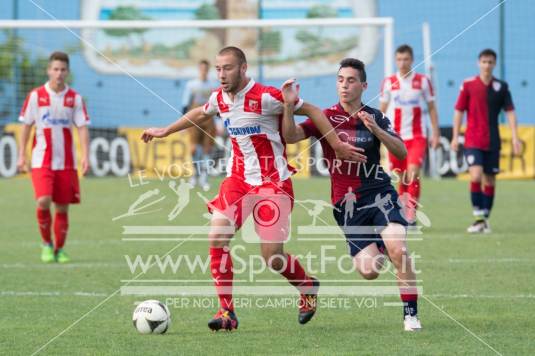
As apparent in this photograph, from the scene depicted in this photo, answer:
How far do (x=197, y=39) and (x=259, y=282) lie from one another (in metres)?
20.7

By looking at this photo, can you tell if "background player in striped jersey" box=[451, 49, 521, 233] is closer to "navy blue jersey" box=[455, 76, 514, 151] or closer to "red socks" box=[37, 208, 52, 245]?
"navy blue jersey" box=[455, 76, 514, 151]

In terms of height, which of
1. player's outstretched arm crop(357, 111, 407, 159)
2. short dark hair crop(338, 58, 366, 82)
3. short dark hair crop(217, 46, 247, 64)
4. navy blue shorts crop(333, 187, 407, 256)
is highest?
short dark hair crop(217, 46, 247, 64)

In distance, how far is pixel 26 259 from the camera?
11.1 metres

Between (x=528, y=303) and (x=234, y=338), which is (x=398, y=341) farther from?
(x=528, y=303)

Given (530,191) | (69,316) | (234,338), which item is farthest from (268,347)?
(530,191)

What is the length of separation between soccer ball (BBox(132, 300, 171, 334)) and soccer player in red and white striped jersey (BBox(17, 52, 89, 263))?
160 inches

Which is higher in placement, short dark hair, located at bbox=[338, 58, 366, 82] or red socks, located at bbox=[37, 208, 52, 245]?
short dark hair, located at bbox=[338, 58, 366, 82]

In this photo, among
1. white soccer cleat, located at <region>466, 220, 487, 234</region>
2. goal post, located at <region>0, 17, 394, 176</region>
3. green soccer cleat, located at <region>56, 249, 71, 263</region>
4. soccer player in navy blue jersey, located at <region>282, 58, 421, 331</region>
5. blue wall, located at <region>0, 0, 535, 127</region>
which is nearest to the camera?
soccer player in navy blue jersey, located at <region>282, 58, 421, 331</region>

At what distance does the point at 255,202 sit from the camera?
745 centimetres

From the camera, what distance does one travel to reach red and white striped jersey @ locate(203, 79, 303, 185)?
7.45m

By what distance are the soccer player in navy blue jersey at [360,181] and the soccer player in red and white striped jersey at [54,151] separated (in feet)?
13.8

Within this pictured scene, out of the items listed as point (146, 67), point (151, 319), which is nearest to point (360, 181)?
point (151, 319)

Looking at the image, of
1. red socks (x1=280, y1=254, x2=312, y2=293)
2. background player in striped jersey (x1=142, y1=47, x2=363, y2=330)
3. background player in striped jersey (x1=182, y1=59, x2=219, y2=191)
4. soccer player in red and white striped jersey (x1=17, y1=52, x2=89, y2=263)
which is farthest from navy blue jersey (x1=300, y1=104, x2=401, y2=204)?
background player in striped jersey (x1=182, y1=59, x2=219, y2=191)

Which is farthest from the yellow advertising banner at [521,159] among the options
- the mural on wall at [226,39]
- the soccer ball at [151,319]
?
the soccer ball at [151,319]
